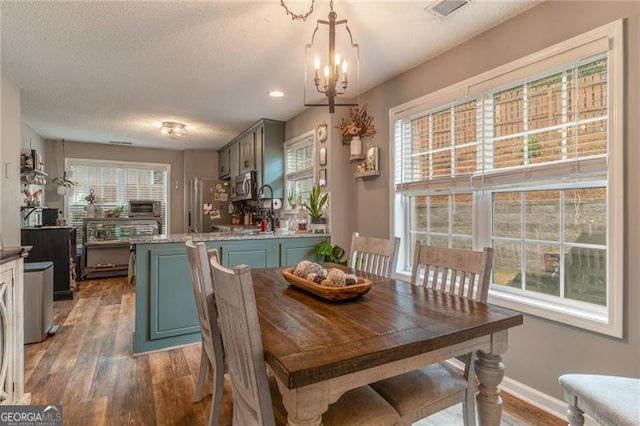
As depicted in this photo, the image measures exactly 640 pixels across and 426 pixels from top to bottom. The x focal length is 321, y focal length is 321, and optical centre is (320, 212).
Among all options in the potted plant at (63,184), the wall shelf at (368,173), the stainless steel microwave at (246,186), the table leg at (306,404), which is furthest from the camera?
the potted plant at (63,184)

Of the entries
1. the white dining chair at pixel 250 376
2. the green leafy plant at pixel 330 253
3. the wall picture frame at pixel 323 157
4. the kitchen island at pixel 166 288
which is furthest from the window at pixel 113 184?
the white dining chair at pixel 250 376

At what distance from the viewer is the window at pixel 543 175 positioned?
5.56ft

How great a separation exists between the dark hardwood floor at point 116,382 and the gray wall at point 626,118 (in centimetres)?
32

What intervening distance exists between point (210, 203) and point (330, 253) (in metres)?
3.22

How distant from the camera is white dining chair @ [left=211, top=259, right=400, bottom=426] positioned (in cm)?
94

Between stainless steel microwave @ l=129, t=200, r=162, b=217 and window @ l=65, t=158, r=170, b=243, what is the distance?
27 cm

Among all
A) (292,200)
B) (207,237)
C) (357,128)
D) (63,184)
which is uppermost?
(357,128)

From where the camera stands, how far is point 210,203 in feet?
18.9

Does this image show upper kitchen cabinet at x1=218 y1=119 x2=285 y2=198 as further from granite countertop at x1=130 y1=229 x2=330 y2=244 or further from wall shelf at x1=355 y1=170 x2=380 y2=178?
wall shelf at x1=355 y1=170 x2=380 y2=178

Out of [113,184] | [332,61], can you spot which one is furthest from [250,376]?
[113,184]

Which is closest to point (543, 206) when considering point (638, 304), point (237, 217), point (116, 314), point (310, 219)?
point (638, 304)

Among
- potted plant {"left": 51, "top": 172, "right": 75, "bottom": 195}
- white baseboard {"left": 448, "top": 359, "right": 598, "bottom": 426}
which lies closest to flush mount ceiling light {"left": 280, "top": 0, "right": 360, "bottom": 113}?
white baseboard {"left": 448, "top": 359, "right": 598, "bottom": 426}

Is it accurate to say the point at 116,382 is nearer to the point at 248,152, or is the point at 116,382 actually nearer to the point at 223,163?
the point at 248,152

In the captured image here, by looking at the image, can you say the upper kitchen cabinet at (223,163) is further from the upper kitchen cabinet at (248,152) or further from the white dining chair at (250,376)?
the white dining chair at (250,376)
